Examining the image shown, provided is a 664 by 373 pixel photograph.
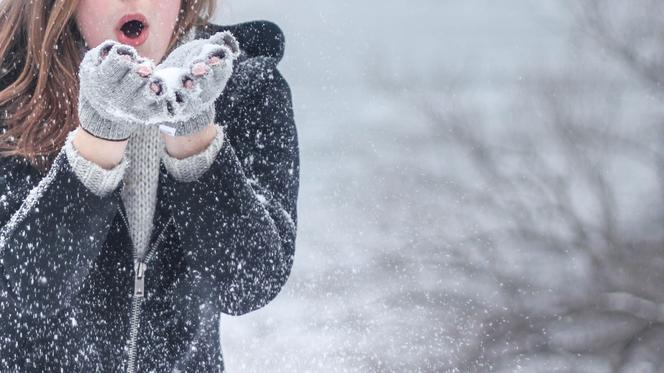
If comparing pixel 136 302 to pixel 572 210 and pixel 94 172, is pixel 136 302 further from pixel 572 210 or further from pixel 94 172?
pixel 572 210

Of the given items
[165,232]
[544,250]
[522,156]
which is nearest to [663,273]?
[544,250]

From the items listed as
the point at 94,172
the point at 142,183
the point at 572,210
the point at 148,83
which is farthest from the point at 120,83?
the point at 572,210

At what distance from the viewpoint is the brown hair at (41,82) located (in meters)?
1.17

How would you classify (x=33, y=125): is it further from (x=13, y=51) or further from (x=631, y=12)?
(x=631, y=12)

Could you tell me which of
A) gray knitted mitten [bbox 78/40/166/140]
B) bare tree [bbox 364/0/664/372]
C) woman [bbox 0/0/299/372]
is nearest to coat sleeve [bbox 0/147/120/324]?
woman [bbox 0/0/299/372]

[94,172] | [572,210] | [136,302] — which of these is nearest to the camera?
[94,172]

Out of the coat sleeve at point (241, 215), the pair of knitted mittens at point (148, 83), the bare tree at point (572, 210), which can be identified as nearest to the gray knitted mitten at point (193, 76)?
the pair of knitted mittens at point (148, 83)

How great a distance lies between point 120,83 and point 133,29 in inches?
9.8

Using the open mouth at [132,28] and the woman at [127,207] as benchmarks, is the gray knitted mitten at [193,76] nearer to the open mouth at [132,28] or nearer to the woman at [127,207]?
the woman at [127,207]

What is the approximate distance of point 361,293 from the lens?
11.6 meters

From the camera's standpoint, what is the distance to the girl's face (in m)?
1.16

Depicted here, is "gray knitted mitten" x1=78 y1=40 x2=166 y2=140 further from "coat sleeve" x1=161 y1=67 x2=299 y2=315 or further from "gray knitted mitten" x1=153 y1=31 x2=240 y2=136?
"coat sleeve" x1=161 y1=67 x2=299 y2=315

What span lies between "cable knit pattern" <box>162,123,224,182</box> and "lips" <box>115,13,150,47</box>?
14 cm

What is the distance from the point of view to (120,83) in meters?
0.94
